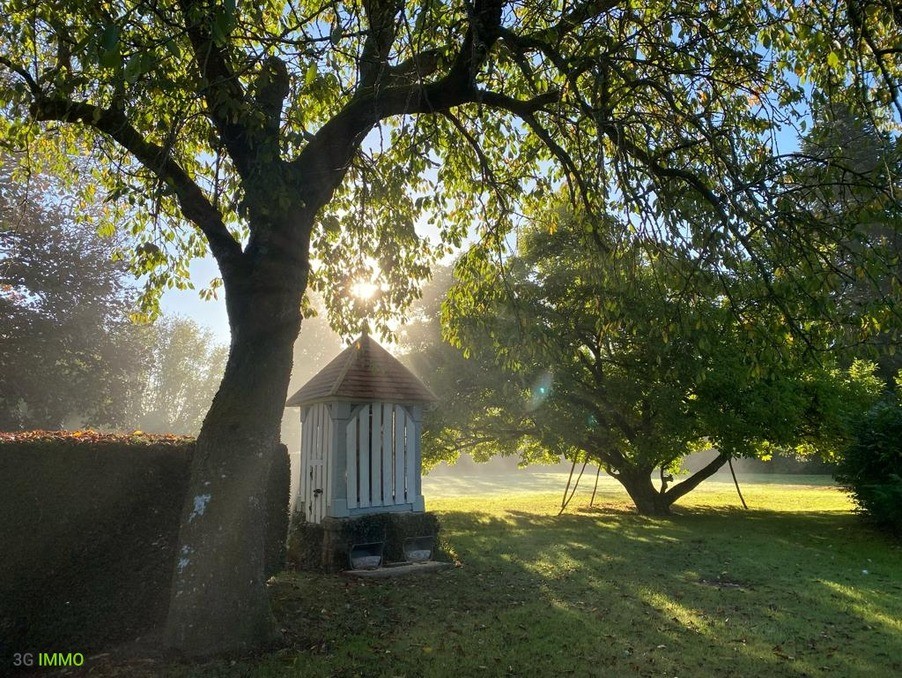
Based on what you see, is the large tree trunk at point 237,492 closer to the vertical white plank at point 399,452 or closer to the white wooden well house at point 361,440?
the white wooden well house at point 361,440

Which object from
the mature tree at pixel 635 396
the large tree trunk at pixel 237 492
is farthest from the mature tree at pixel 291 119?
the mature tree at pixel 635 396

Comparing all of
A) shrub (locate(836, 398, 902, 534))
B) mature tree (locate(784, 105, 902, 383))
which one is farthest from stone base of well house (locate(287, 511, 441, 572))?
shrub (locate(836, 398, 902, 534))

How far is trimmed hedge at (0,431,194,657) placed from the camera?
511 centimetres

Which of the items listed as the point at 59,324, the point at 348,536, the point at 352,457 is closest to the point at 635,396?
the point at 352,457

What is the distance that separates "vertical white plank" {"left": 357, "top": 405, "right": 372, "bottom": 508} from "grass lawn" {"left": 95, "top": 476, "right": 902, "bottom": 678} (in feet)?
5.38

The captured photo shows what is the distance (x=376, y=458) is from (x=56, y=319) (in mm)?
23739

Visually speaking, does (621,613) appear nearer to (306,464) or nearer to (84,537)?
(84,537)

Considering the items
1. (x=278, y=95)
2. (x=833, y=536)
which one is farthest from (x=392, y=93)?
(x=833, y=536)

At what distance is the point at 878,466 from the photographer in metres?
14.1

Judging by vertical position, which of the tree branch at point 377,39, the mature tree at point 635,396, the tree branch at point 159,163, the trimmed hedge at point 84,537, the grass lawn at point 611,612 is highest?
the tree branch at point 377,39

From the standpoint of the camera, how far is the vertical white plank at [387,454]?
35.3ft

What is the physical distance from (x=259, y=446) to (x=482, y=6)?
18.0 ft

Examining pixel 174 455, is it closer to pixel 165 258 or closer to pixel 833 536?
pixel 165 258

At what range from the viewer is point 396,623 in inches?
265
